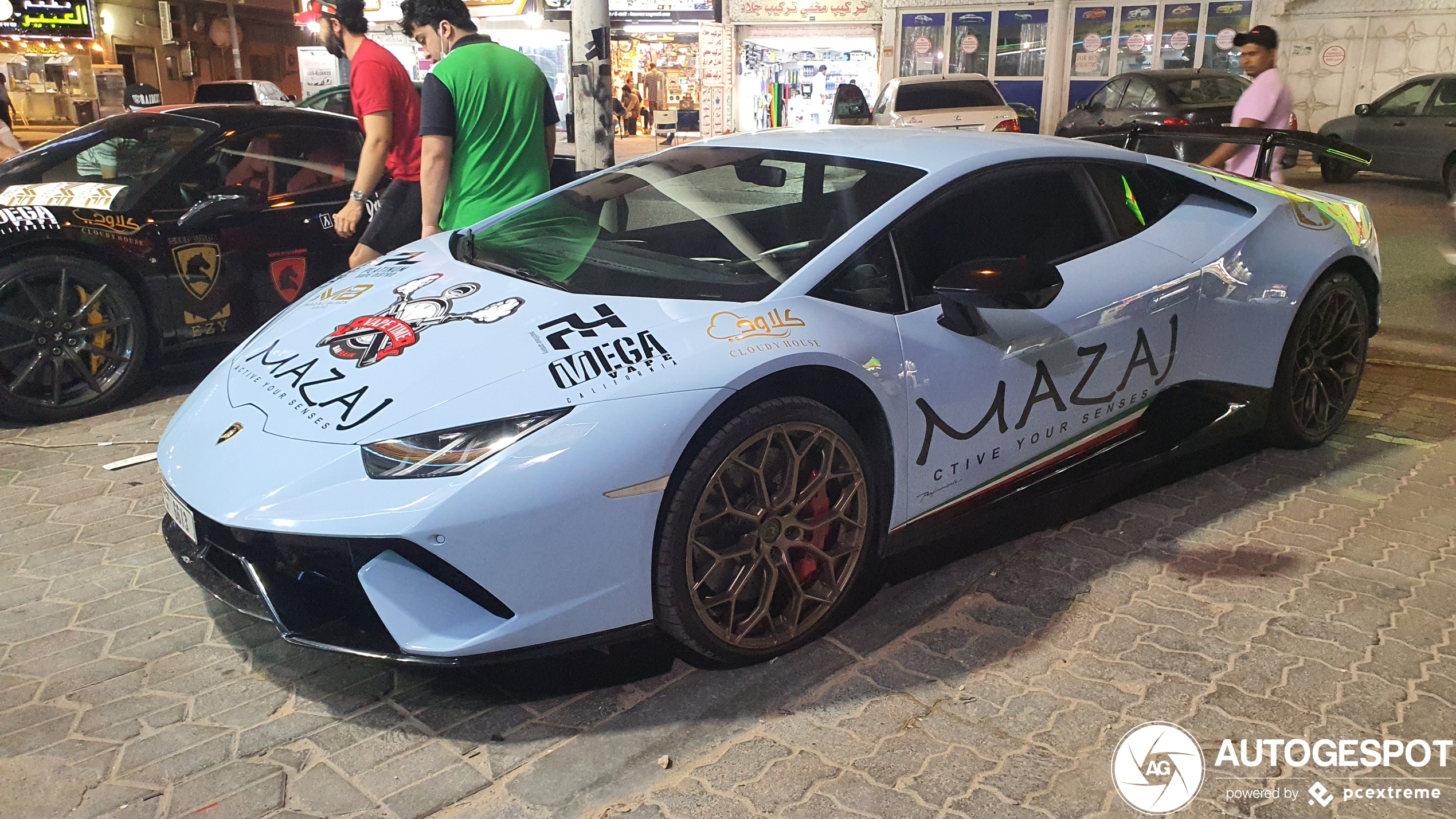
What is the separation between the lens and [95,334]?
4789 mm

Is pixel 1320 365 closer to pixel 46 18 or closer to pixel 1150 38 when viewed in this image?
pixel 1150 38

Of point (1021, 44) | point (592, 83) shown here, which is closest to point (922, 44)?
point (1021, 44)

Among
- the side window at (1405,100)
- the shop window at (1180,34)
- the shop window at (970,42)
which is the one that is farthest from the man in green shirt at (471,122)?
the shop window at (1180,34)

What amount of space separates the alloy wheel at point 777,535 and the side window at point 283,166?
371 cm

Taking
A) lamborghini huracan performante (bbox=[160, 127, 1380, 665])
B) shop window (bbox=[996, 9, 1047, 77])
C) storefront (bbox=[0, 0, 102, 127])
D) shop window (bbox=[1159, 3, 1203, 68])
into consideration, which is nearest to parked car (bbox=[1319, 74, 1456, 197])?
shop window (bbox=[1159, 3, 1203, 68])

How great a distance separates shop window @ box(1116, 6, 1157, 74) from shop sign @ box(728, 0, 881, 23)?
16.8ft

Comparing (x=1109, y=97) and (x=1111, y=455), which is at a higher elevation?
(x=1109, y=97)

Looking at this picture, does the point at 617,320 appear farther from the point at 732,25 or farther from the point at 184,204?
the point at 732,25

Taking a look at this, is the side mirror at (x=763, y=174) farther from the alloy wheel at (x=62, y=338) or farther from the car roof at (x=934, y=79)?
the car roof at (x=934, y=79)

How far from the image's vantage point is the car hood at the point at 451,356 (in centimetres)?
240

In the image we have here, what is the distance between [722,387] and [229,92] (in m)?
16.0

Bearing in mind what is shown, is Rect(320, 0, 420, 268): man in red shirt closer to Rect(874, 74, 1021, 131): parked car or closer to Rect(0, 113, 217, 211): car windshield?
Rect(0, 113, 217, 211): car windshield

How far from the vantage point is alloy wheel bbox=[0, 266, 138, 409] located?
181 inches

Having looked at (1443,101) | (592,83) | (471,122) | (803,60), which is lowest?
(471,122)
